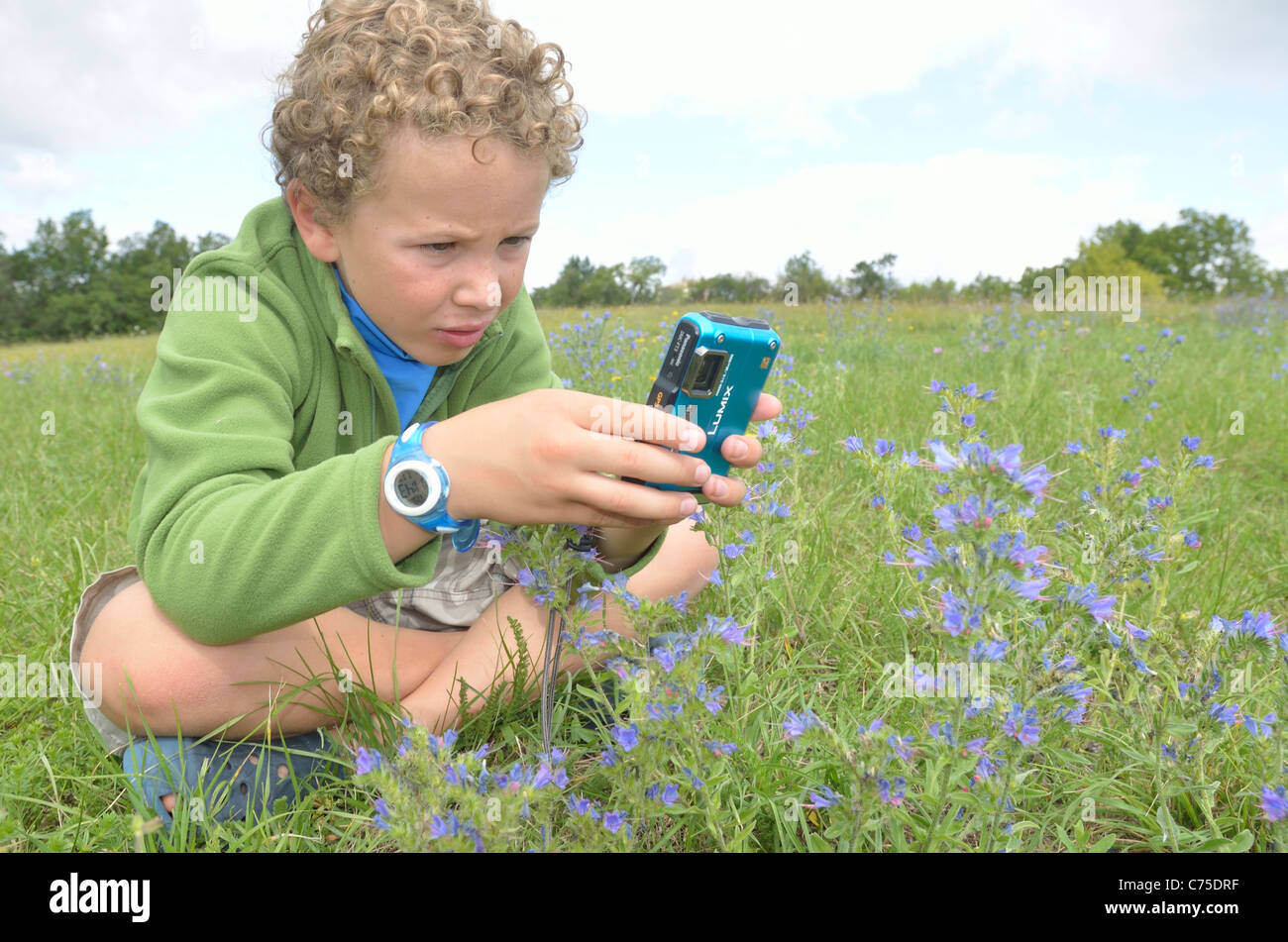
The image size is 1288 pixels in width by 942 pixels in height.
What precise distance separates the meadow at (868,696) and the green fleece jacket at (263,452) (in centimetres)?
34

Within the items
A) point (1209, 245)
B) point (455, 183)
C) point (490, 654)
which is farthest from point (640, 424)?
point (1209, 245)

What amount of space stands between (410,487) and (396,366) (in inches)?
33.2

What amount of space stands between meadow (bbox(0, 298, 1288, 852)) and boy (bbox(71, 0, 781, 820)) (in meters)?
0.19

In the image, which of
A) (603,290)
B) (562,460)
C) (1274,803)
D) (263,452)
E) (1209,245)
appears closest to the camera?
(1274,803)

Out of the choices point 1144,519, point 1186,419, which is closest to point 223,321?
point 1144,519

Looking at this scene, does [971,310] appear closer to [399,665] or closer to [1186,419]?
[1186,419]

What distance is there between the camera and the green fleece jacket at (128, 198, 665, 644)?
167cm

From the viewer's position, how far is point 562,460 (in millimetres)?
1555

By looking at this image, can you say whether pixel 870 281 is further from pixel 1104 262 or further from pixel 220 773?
pixel 1104 262

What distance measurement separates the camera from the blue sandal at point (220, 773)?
191 centimetres

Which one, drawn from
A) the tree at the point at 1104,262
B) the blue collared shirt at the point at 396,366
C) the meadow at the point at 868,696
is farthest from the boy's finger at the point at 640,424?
the tree at the point at 1104,262

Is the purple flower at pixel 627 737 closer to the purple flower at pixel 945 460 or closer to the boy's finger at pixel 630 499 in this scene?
the boy's finger at pixel 630 499

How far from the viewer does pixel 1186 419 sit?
5.12m
